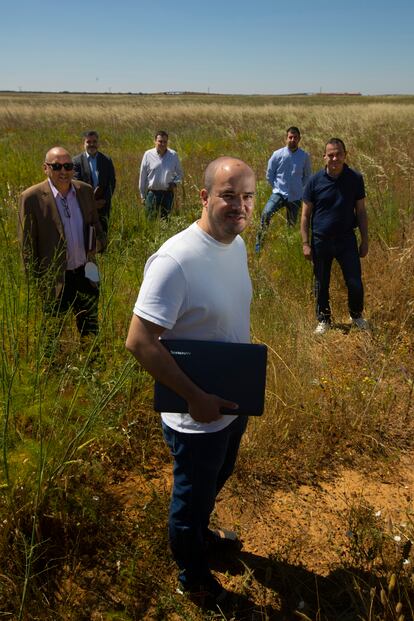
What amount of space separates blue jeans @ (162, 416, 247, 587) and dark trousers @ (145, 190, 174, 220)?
509 centimetres

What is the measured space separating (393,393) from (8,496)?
2.50 metres

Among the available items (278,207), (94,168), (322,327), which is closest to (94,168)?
(94,168)

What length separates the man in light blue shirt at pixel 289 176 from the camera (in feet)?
20.1

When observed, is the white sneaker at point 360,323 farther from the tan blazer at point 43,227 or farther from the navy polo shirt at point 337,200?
the tan blazer at point 43,227

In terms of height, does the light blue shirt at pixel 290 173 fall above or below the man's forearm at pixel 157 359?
above

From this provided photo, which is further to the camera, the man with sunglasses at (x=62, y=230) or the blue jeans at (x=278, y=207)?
the blue jeans at (x=278, y=207)

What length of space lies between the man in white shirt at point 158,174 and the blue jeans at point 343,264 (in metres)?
2.96

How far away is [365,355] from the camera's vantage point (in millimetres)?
3875

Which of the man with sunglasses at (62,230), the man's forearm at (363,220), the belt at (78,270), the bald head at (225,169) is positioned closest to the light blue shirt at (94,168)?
the man with sunglasses at (62,230)

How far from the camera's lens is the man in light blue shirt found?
6.12 m

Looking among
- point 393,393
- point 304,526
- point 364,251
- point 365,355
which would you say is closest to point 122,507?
point 304,526

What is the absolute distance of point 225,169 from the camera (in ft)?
5.37

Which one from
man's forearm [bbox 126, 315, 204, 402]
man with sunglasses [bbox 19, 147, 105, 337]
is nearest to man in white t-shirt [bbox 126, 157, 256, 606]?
man's forearm [bbox 126, 315, 204, 402]

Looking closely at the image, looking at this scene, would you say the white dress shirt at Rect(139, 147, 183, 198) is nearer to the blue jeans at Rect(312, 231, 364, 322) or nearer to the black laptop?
the blue jeans at Rect(312, 231, 364, 322)
